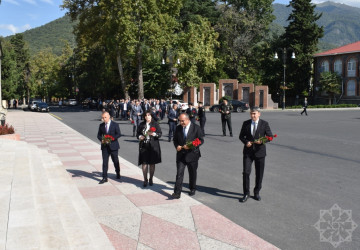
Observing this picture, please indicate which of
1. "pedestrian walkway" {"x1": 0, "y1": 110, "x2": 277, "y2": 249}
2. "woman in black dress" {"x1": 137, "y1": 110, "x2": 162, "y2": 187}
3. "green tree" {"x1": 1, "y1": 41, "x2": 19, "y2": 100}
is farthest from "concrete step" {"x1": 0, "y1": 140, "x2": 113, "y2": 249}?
"green tree" {"x1": 1, "y1": 41, "x2": 19, "y2": 100}

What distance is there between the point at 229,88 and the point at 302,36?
46.2 ft

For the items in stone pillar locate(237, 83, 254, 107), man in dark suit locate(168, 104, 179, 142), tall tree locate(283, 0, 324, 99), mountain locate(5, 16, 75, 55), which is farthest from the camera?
mountain locate(5, 16, 75, 55)

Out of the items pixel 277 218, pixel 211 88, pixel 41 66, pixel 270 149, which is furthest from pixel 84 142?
pixel 41 66

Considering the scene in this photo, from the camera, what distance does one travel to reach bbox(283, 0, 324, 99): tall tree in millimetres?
52688

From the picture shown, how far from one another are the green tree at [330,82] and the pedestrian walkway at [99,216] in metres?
50.7

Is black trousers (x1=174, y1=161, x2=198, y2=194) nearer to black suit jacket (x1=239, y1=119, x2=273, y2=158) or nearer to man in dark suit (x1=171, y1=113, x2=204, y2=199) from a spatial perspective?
man in dark suit (x1=171, y1=113, x2=204, y2=199)

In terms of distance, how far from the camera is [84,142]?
1558 cm

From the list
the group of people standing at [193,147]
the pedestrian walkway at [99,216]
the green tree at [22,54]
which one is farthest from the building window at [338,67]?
the green tree at [22,54]

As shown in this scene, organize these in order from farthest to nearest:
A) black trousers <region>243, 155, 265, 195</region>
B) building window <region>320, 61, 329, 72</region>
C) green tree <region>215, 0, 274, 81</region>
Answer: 1. building window <region>320, 61, 329, 72</region>
2. green tree <region>215, 0, 274, 81</region>
3. black trousers <region>243, 155, 265, 195</region>

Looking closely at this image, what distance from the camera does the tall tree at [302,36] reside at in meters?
52.7

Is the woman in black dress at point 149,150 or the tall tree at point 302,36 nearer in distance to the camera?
the woman in black dress at point 149,150

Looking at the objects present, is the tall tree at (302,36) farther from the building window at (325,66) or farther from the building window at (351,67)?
the building window at (351,67)

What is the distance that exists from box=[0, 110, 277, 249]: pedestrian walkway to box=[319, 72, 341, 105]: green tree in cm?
5066

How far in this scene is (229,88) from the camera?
50.6m
